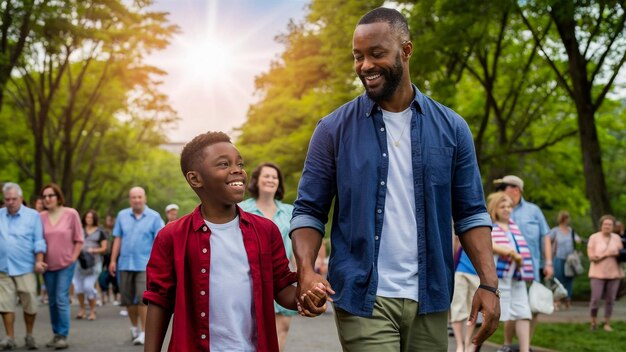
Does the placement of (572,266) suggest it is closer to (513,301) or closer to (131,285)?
(513,301)

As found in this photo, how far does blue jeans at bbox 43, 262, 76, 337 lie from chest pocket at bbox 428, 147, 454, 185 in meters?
8.34

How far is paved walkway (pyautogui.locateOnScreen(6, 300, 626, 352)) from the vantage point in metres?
11.5

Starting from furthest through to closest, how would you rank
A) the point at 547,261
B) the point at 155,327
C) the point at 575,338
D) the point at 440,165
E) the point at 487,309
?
the point at 575,338 → the point at 547,261 → the point at 155,327 → the point at 440,165 → the point at 487,309

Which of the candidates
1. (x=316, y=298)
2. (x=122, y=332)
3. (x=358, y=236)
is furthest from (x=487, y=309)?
(x=122, y=332)

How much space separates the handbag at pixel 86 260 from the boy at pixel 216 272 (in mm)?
11973

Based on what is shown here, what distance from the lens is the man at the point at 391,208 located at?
152 inches

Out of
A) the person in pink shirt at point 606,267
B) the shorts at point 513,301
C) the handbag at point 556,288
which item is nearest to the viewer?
the shorts at point 513,301

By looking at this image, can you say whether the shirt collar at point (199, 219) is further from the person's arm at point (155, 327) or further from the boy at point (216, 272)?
the person's arm at point (155, 327)

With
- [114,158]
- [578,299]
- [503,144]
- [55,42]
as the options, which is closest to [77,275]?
[55,42]

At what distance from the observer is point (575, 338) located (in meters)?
12.5

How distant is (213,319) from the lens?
4.11 meters

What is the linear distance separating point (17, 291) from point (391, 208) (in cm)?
838

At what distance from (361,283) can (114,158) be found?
33935 mm

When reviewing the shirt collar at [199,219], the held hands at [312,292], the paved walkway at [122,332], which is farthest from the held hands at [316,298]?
the paved walkway at [122,332]
